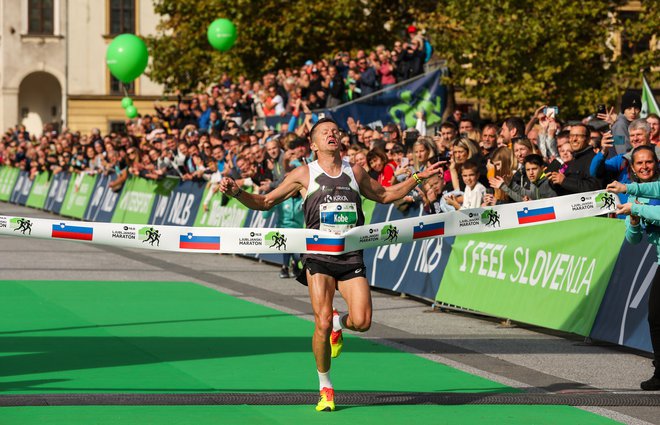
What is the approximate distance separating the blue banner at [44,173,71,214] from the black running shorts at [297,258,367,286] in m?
26.1

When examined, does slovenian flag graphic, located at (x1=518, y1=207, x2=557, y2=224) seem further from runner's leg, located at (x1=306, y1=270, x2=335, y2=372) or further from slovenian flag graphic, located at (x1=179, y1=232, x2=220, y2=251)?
slovenian flag graphic, located at (x1=179, y1=232, x2=220, y2=251)

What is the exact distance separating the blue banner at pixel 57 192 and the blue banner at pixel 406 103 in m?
10.5

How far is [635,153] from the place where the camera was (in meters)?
10.1

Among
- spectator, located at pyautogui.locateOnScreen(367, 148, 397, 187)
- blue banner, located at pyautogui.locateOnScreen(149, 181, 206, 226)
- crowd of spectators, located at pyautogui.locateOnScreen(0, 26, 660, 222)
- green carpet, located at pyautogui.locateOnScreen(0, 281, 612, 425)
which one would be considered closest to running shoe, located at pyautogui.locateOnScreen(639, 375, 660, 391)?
green carpet, located at pyautogui.locateOnScreen(0, 281, 612, 425)

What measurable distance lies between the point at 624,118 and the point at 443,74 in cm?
1214

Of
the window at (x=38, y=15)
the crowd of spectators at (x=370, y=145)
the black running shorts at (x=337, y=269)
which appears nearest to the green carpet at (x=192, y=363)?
the black running shorts at (x=337, y=269)

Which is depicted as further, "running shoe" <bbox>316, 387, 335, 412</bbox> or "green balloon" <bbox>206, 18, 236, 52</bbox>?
"green balloon" <bbox>206, 18, 236, 52</bbox>

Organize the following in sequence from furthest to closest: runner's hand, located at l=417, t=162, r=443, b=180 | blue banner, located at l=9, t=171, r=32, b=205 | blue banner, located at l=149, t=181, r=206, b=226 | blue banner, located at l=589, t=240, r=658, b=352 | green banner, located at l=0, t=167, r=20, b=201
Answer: green banner, located at l=0, t=167, r=20, b=201 → blue banner, located at l=9, t=171, r=32, b=205 → blue banner, located at l=149, t=181, r=206, b=226 → blue banner, located at l=589, t=240, r=658, b=352 → runner's hand, located at l=417, t=162, r=443, b=180

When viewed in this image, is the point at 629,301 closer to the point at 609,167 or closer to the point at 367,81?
the point at 609,167

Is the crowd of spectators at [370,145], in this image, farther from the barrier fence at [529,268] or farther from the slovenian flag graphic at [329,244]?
the slovenian flag graphic at [329,244]

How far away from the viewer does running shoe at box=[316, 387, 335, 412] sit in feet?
29.7

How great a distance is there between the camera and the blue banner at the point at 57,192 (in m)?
35.0

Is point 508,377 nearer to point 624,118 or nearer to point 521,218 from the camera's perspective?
point 521,218

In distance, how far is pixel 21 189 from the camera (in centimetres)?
4138
